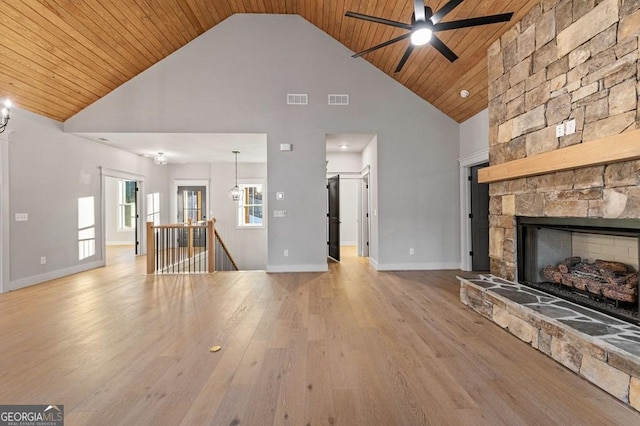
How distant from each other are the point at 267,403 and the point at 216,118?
15.9 ft

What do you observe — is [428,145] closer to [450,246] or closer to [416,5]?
[450,246]

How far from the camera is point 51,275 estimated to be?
4.93 meters

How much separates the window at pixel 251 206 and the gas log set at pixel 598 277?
7345 mm

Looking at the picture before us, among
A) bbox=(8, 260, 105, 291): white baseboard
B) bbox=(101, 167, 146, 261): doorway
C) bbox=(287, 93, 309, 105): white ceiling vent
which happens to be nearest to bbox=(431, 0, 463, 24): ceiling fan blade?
bbox=(287, 93, 309, 105): white ceiling vent

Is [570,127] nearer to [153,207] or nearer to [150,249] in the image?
[150,249]

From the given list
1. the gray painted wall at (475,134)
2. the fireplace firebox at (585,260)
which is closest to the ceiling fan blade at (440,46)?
the fireplace firebox at (585,260)

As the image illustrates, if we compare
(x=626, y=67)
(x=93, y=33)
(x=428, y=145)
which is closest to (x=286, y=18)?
(x=93, y=33)

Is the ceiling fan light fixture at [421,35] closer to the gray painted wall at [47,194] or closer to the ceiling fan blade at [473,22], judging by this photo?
the ceiling fan blade at [473,22]

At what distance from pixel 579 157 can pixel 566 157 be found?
122 millimetres

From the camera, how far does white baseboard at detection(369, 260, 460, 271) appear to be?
5.39m

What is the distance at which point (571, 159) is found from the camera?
2422mm

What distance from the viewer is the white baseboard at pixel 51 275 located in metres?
4.38

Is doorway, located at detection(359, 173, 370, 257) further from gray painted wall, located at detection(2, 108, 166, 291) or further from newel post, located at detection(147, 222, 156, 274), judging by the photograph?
gray painted wall, located at detection(2, 108, 166, 291)

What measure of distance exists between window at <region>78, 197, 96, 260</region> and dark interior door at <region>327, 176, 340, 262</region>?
17.0 feet
